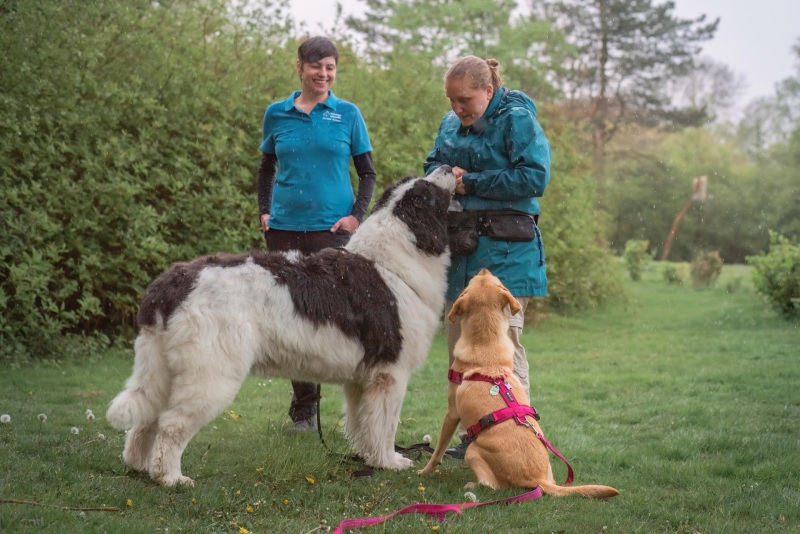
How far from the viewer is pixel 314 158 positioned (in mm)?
5371

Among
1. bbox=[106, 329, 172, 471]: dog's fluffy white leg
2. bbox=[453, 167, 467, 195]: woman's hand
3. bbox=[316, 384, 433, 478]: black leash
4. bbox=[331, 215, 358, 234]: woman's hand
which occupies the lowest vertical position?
bbox=[316, 384, 433, 478]: black leash

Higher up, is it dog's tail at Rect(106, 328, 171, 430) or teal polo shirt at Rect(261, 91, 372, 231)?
teal polo shirt at Rect(261, 91, 372, 231)

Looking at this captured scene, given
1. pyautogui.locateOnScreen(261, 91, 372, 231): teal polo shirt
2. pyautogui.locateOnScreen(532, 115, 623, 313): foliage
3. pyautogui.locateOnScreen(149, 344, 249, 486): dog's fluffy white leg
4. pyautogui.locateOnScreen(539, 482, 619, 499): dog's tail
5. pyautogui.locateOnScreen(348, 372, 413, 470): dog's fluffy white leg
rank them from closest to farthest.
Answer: pyautogui.locateOnScreen(539, 482, 619, 499): dog's tail → pyautogui.locateOnScreen(149, 344, 249, 486): dog's fluffy white leg → pyautogui.locateOnScreen(348, 372, 413, 470): dog's fluffy white leg → pyautogui.locateOnScreen(261, 91, 372, 231): teal polo shirt → pyautogui.locateOnScreen(532, 115, 623, 313): foliage

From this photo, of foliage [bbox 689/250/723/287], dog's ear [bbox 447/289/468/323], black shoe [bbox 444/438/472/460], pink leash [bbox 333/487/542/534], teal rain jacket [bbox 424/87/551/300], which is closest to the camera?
pink leash [bbox 333/487/542/534]

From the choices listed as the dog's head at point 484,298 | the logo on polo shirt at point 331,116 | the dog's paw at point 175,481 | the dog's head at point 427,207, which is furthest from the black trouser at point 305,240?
the dog's paw at point 175,481

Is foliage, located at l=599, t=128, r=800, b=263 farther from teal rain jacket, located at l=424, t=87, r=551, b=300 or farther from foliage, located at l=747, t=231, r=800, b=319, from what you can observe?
teal rain jacket, located at l=424, t=87, r=551, b=300

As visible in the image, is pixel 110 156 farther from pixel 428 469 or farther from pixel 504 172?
pixel 428 469

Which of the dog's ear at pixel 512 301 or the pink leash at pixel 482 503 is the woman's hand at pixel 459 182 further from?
the pink leash at pixel 482 503

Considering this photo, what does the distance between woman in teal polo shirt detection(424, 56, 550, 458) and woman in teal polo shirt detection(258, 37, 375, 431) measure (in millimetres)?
712

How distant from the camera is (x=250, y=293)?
4.34m

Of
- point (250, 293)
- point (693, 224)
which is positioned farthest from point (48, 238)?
point (693, 224)

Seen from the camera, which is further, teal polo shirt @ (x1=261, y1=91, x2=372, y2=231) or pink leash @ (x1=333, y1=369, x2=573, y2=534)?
teal polo shirt @ (x1=261, y1=91, x2=372, y2=231)

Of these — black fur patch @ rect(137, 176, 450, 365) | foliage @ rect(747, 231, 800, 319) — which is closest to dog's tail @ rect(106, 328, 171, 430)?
black fur patch @ rect(137, 176, 450, 365)

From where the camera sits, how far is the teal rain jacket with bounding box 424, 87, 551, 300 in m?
4.67
